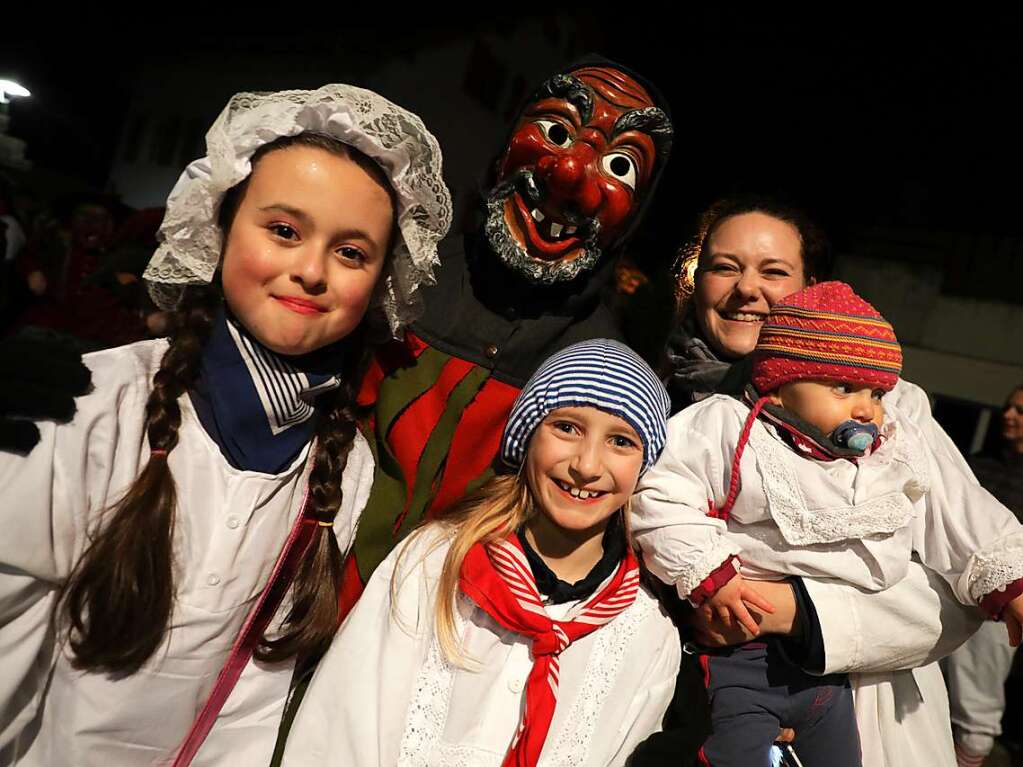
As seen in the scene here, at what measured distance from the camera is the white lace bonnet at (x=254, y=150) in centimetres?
156

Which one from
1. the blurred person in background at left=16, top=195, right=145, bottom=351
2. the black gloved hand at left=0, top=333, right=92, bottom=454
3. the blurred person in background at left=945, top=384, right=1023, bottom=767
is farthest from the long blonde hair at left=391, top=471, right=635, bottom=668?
the blurred person in background at left=945, top=384, right=1023, bottom=767

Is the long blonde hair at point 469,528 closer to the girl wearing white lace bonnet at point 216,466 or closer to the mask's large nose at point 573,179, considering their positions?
the girl wearing white lace bonnet at point 216,466

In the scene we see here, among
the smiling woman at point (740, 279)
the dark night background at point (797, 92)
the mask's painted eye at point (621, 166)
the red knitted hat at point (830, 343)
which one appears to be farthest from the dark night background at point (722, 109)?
the red knitted hat at point (830, 343)

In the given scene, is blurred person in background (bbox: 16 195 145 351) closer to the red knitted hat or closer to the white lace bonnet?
the white lace bonnet

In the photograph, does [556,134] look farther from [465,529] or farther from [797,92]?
[797,92]

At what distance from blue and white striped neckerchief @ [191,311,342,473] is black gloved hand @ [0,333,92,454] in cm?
25

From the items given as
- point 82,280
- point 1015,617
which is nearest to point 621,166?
point 1015,617

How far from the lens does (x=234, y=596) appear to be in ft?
5.17

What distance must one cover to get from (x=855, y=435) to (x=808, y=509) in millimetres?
212

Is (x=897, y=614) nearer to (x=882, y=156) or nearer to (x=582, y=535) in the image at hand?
(x=582, y=535)

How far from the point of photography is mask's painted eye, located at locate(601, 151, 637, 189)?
2119mm

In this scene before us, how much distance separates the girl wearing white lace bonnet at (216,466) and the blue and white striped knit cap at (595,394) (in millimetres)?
416

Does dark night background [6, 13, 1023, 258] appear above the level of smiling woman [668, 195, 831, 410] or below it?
above

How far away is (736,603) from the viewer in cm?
171
